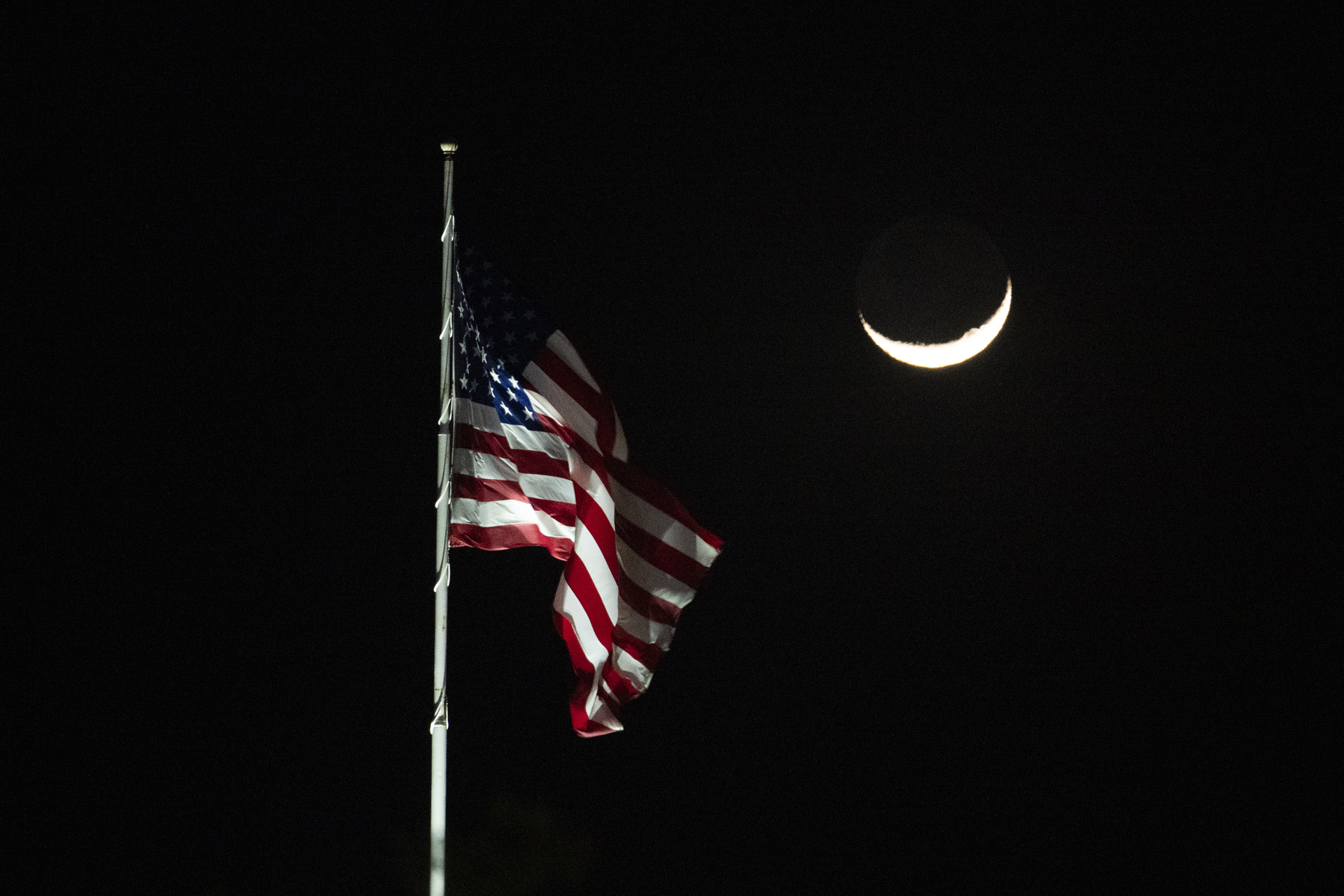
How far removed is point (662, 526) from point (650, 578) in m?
0.32

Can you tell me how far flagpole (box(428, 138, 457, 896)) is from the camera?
8.01m

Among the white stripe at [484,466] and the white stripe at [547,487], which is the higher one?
the white stripe at [484,466]

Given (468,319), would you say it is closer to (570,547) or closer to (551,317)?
(551,317)

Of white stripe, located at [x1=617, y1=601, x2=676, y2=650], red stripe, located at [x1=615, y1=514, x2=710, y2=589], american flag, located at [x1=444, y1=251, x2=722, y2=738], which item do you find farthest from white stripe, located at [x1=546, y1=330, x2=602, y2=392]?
white stripe, located at [x1=617, y1=601, x2=676, y2=650]

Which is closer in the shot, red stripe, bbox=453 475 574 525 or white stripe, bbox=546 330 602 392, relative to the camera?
red stripe, bbox=453 475 574 525

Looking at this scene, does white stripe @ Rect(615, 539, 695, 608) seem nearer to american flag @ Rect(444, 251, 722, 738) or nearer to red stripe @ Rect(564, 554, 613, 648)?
american flag @ Rect(444, 251, 722, 738)

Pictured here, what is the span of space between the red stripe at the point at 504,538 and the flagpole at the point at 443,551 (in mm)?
148

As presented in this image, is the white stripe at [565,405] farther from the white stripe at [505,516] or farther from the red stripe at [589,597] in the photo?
A: the red stripe at [589,597]

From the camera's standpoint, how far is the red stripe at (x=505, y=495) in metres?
8.33

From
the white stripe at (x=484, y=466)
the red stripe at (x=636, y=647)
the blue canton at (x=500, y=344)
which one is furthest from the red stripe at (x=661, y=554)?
the blue canton at (x=500, y=344)

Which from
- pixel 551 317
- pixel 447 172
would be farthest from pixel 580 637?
pixel 447 172

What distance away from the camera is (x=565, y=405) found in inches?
334

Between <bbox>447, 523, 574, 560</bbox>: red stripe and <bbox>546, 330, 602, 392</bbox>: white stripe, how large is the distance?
0.98 m

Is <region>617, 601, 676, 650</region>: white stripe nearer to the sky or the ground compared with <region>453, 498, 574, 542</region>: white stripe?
nearer to the ground
